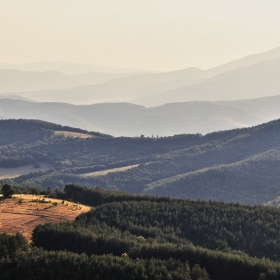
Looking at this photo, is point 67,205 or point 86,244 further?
point 67,205

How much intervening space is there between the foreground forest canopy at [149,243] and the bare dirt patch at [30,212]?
124 inches

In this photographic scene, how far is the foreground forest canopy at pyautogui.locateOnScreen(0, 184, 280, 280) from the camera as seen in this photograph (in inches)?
1879

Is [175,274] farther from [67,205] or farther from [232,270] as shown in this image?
[67,205]

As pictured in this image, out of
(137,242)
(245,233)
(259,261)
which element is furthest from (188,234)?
(259,261)

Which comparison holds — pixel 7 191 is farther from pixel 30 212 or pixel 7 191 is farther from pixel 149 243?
pixel 149 243

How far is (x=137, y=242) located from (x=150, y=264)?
12.3 metres

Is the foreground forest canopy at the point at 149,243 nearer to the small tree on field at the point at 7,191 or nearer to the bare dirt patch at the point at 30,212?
the bare dirt patch at the point at 30,212

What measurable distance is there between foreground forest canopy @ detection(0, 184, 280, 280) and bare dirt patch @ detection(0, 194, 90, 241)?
3162 mm

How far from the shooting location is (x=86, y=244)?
5997 cm

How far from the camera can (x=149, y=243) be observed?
61.7 m

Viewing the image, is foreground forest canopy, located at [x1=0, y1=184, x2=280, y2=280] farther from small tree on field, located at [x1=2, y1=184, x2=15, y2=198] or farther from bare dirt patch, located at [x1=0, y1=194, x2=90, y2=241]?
small tree on field, located at [x1=2, y1=184, x2=15, y2=198]

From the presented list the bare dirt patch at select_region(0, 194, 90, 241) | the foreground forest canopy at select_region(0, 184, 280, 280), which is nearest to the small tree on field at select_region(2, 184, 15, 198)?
the bare dirt patch at select_region(0, 194, 90, 241)

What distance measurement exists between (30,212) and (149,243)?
1793cm

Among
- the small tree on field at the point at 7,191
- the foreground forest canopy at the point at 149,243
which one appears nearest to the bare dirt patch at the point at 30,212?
the small tree on field at the point at 7,191
